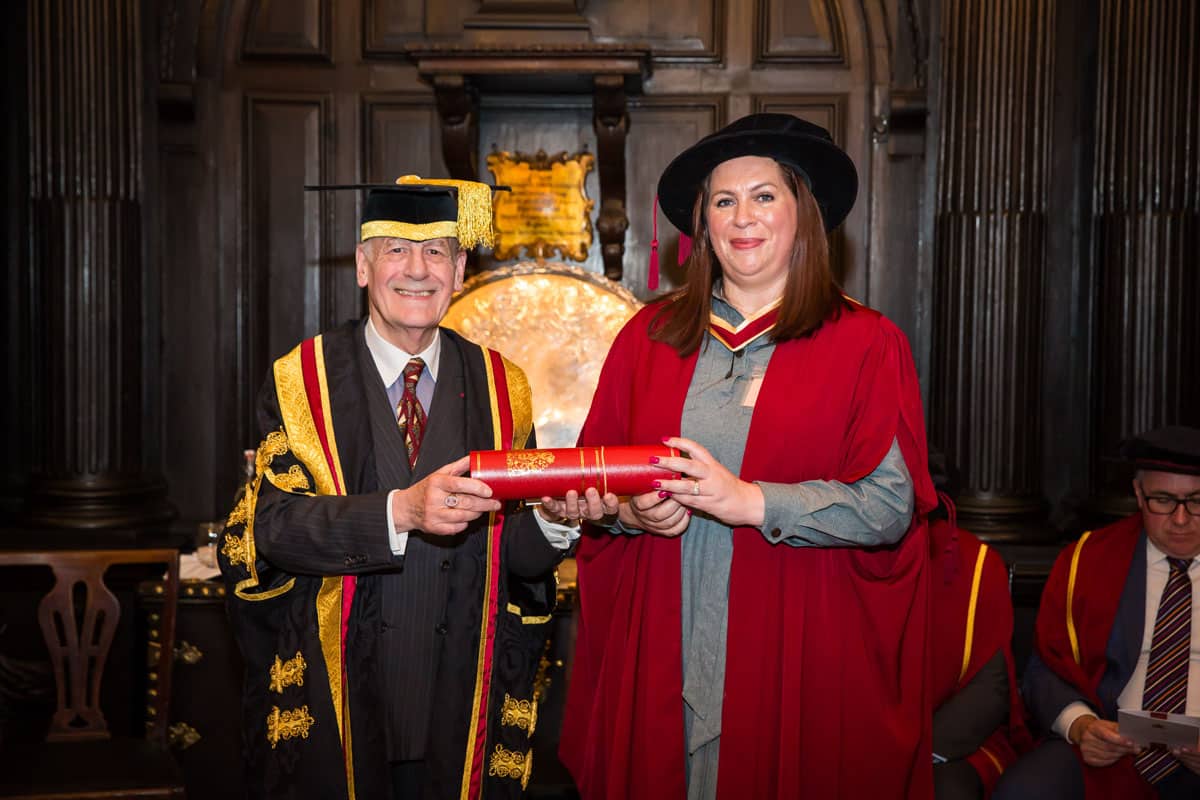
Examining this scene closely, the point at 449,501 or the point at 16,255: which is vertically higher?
the point at 16,255

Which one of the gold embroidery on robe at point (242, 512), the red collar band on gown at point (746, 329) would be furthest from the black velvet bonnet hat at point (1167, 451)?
the gold embroidery on robe at point (242, 512)

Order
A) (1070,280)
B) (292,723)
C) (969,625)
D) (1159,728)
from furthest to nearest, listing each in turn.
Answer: (1070,280)
(969,625)
(1159,728)
(292,723)

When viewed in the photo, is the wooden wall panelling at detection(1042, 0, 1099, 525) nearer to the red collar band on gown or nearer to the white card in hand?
the white card in hand

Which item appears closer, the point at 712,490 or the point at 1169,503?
the point at 712,490

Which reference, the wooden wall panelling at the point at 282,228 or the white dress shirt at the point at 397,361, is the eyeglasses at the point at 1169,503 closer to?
the white dress shirt at the point at 397,361

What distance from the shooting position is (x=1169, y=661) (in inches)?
114

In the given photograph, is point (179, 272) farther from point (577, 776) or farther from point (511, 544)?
point (577, 776)

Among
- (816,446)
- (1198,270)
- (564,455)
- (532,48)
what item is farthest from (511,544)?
(1198,270)

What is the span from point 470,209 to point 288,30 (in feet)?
7.37

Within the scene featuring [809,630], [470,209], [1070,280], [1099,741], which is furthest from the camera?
[1070,280]

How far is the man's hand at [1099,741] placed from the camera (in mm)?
2771

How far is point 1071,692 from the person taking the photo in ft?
9.70

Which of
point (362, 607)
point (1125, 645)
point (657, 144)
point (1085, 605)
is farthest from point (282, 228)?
point (1125, 645)

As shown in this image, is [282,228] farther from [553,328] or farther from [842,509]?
[842,509]
